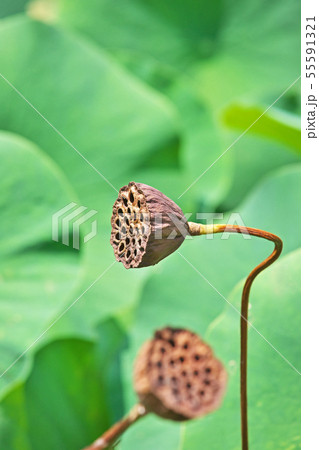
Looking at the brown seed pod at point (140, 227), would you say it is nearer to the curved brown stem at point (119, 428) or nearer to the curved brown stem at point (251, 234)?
the curved brown stem at point (251, 234)

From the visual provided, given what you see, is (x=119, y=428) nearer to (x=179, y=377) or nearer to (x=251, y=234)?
(x=179, y=377)

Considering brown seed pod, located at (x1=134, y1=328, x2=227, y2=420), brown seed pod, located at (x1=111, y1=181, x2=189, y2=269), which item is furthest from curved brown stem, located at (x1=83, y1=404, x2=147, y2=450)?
brown seed pod, located at (x1=111, y1=181, x2=189, y2=269)

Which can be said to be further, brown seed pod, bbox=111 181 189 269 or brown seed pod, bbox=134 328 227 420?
brown seed pod, bbox=134 328 227 420

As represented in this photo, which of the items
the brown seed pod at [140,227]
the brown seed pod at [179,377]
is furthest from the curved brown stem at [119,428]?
the brown seed pod at [140,227]

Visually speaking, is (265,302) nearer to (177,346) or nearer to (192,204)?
(177,346)

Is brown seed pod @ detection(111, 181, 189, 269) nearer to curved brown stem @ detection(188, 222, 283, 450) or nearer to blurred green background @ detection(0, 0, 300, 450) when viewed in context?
curved brown stem @ detection(188, 222, 283, 450)

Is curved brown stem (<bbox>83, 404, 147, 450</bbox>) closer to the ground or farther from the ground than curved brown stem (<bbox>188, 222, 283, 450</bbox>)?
closer to the ground
